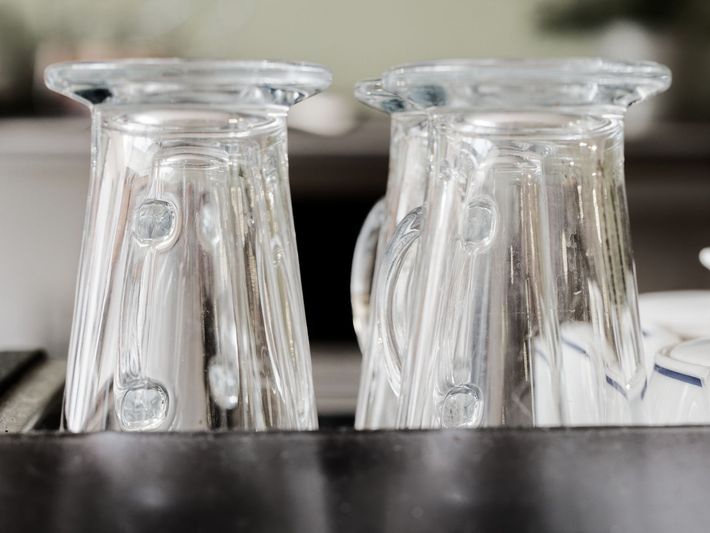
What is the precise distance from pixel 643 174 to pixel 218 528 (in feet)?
4.02

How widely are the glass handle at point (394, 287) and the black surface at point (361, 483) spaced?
72 millimetres

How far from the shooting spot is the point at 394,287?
241 mm

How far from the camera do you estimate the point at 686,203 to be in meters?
1.35

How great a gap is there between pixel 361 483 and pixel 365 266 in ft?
0.47

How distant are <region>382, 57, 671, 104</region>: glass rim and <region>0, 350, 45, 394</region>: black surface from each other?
154mm

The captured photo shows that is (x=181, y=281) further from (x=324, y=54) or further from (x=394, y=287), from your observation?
(x=324, y=54)

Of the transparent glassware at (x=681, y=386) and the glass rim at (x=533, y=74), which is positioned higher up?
the glass rim at (x=533, y=74)

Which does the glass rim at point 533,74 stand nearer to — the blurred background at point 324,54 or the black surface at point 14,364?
the black surface at point 14,364

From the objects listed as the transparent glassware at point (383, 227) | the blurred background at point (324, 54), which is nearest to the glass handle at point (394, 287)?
the transparent glassware at point (383, 227)

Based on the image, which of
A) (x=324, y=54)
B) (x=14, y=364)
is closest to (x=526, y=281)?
(x=14, y=364)

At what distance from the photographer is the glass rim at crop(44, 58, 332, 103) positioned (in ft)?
0.63

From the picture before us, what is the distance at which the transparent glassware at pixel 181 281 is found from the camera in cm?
21

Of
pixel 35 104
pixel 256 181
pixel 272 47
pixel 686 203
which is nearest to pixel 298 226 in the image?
pixel 272 47

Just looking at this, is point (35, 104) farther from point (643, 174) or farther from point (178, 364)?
point (178, 364)
